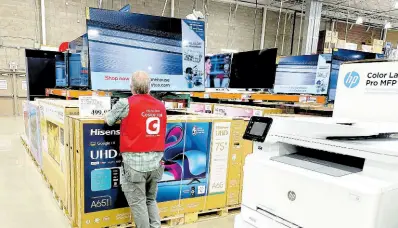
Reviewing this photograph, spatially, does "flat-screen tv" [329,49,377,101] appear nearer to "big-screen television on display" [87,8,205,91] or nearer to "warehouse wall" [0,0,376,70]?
"big-screen television on display" [87,8,205,91]

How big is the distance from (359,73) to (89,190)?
2731 mm

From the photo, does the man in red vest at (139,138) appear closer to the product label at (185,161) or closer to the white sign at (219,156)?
the product label at (185,161)

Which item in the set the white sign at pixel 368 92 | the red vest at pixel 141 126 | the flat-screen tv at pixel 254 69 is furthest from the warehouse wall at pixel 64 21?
the white sign at pixel 368 92

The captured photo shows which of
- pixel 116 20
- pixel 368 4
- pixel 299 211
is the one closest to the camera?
pixel 299 211

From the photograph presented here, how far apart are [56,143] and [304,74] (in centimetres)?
523

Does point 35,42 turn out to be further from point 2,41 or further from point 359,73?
point 359,73

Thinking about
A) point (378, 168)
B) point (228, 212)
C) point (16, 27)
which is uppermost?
→ point (16, 27)

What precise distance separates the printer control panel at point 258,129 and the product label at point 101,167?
1.53m

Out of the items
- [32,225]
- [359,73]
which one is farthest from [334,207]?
[32,225]

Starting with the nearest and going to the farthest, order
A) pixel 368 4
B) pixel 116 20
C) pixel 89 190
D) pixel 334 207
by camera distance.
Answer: pixel 334 207
pixel 89 190
pixel 116 20
pixel 368 4

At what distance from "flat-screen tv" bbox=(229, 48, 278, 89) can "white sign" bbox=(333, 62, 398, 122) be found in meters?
2.95

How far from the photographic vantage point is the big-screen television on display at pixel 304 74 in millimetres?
6023

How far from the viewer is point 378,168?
145cm

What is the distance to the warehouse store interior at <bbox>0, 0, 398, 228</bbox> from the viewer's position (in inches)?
61.4
